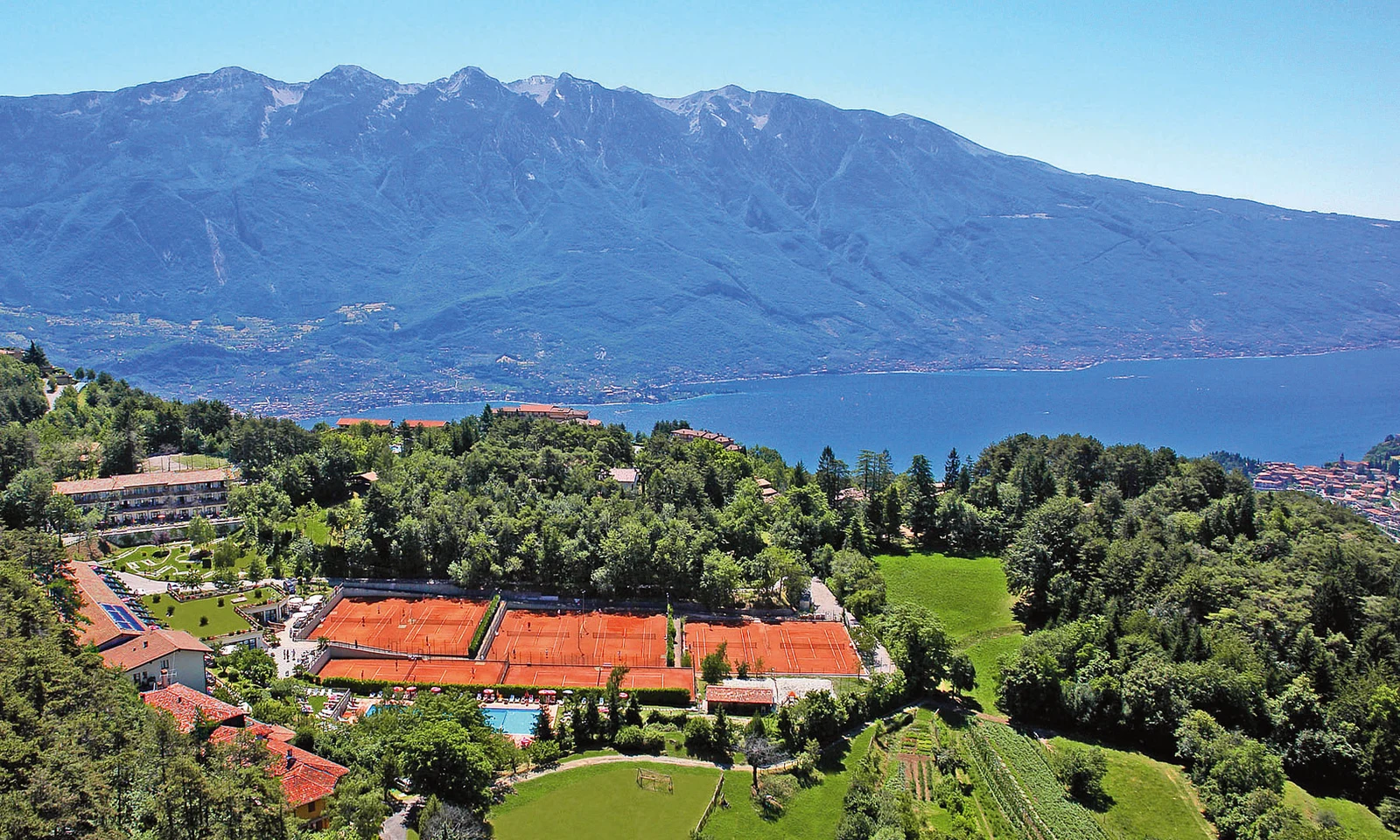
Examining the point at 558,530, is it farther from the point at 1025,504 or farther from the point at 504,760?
the point at 1025,504

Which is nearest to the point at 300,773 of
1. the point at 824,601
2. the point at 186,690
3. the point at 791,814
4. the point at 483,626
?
the point at 186,690

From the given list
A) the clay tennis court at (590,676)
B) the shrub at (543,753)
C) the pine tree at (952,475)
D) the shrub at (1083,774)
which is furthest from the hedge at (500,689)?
the pine tree at (952,475)

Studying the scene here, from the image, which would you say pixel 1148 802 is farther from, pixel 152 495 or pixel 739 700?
pixel 152 495

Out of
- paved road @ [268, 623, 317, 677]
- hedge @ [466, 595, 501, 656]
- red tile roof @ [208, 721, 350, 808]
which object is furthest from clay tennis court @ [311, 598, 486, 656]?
red tile roof @ [208, 721, 350, 808]

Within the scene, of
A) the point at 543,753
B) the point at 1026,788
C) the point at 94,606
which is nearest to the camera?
the point at 543,753

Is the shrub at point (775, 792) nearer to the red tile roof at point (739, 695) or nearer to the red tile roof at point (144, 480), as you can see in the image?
the red tile roof at point (739, 695)

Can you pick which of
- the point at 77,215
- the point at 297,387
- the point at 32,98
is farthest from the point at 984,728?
the point at 32,98
